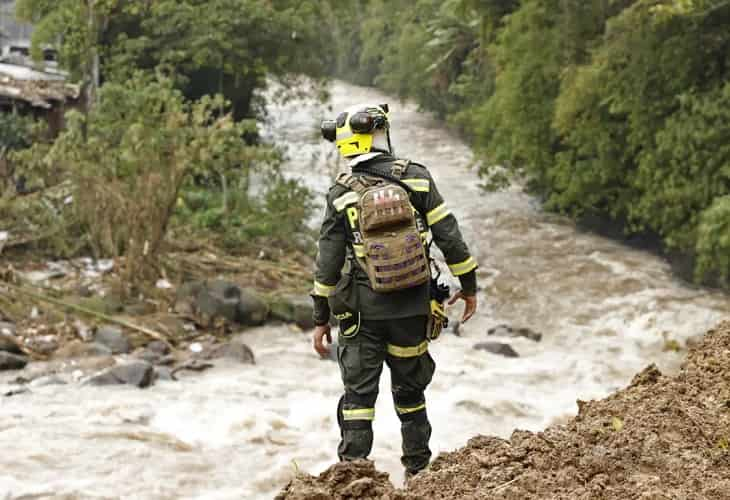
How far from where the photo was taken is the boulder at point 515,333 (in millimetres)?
10739

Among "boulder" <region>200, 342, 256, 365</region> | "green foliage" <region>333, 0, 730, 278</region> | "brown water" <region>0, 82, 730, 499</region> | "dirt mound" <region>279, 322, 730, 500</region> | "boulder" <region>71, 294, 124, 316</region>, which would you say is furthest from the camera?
"green foliage" <region>333, 0, 730, 278</region>

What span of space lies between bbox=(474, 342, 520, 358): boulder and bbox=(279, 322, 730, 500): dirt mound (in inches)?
211

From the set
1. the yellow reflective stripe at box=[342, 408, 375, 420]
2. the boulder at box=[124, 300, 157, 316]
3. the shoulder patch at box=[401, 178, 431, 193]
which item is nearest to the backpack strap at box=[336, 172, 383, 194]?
the shoulder patch at box=[401, 178, 431, 193]

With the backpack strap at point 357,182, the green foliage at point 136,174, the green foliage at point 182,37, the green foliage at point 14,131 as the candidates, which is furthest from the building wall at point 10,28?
the backpack strap at point 357,182

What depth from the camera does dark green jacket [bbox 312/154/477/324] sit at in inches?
177

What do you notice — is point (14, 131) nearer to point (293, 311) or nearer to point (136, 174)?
point (136, 174)

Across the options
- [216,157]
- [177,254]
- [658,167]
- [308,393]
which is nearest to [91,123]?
[216,157]

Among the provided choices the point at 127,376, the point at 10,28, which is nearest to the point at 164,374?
the point at 127,376

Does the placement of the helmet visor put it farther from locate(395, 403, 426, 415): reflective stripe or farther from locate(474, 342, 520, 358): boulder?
locate(474, 342, 520, 358): boulder

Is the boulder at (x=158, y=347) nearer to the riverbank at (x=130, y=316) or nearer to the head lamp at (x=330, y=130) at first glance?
the riverbank at (x=130, y=316)

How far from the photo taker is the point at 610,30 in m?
13.0

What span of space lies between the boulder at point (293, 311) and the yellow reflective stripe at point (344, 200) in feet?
21.3

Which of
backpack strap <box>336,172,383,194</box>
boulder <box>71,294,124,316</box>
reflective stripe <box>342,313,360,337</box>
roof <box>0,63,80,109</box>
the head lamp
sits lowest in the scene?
boulder <box>71,294,124,316</box>

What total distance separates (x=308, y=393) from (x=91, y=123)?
7315 millimetres
